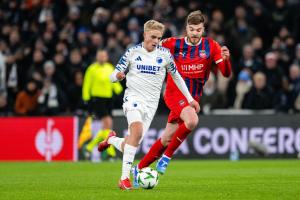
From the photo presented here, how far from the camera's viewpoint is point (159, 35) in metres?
10.7

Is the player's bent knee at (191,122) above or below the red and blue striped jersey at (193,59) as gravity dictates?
below

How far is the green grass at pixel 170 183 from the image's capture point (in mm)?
9562

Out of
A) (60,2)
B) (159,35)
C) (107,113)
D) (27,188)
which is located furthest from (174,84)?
(60,2)

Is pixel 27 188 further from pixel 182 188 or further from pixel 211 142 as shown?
pixel 211 142

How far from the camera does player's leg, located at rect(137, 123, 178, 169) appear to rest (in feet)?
39.1

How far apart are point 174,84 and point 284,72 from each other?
9.05m

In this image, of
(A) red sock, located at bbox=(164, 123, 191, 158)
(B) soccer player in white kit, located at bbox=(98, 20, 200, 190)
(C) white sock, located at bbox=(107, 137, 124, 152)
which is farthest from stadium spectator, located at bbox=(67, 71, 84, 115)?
(B) soccer player in white kit, located at bbox=(98, 20, 200, 190)

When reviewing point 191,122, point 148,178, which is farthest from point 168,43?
point 148,178

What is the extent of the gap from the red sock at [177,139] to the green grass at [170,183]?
42 cm

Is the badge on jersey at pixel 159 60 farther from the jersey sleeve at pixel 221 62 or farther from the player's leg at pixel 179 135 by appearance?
the jersey sleeve at pixel 221 62

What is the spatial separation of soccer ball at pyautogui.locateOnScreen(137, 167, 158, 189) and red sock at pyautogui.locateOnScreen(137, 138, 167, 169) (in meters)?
1.26

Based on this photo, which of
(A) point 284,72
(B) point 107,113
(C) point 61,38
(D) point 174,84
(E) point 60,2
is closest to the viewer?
(D) point 174,84

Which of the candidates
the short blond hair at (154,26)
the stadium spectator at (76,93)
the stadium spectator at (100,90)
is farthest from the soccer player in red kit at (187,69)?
the stadium spectator at (76,93)

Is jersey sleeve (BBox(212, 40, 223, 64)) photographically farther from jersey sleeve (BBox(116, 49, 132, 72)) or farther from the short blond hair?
jersey sleeve (BBox(116, 49, 132, 72))
